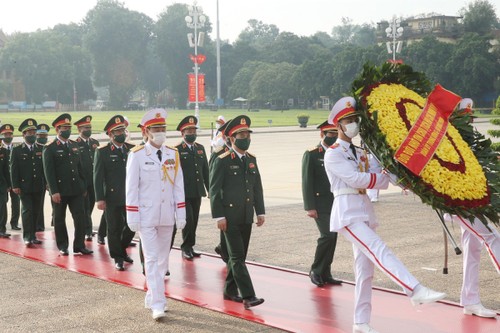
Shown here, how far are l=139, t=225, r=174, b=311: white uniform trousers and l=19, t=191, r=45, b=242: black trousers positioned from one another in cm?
446

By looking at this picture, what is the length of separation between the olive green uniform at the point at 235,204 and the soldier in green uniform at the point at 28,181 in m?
4.84

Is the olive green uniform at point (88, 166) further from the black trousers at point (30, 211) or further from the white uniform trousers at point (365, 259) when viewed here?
the white uniform trousers at point (365, 259)

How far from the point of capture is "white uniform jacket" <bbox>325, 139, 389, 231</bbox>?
6258 mm

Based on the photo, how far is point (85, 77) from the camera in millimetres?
119250

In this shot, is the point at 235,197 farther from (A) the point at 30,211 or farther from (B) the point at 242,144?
(A) the point at 30,211

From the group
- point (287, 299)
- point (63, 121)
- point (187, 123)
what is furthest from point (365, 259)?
point (63, 121)

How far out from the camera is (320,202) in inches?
336

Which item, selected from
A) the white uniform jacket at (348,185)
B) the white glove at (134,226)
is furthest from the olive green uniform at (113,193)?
the white uniform jacket at (348,185)

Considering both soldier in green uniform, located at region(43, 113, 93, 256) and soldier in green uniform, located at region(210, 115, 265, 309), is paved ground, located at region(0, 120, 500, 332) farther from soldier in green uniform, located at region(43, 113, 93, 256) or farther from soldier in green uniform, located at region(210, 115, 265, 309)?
soldier in green uniform, located at region(43, 113, 93, 256)

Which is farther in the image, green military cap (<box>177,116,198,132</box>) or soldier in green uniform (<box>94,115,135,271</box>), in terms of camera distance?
green military cap (<box>177,116,198,132</box>)

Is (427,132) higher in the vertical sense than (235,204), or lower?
higher

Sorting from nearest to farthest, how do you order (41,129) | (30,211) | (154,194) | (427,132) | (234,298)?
(427,132) → (154,194) → (234,298) → (30,211) → (41,129)

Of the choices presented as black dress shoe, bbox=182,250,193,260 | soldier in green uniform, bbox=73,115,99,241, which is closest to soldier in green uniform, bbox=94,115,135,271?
black dress shoe, bbox=182,250,193,260

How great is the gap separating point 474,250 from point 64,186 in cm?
600
